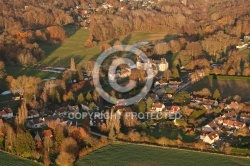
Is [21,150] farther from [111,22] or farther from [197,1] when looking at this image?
[197,1]

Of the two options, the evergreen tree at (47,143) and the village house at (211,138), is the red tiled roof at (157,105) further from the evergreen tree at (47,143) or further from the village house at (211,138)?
the evergreen tree at (47,143)

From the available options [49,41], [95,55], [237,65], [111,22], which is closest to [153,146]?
[237,65]

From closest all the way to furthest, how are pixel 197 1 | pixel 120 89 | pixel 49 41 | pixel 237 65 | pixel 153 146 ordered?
pixel 153 146 < pixel 120 89 < pixel 237 65 < pixel 49 41 < pixel 197 1

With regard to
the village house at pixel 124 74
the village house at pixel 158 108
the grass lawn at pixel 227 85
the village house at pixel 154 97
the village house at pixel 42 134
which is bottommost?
the village house at pixel 42 134

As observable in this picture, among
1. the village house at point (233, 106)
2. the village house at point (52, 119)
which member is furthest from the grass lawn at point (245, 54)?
the village house at point (52, 119)

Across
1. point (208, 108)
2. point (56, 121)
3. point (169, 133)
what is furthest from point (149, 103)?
point (56, 121)

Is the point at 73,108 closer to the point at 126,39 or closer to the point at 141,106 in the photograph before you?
the point at 141,106

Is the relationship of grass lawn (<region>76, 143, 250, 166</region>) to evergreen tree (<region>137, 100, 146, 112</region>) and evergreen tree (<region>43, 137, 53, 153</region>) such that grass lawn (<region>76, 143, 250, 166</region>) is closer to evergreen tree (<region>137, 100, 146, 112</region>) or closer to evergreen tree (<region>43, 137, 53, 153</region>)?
evergreen tree (<region>43, 137, 53, 153</region>)
